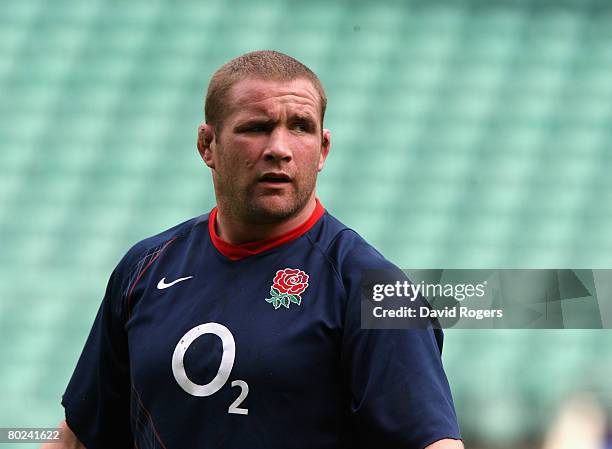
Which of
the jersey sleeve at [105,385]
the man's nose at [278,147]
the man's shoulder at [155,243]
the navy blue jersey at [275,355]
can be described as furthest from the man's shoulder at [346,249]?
the jersey sleeve at [105,385]

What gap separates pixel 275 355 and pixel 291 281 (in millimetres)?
121

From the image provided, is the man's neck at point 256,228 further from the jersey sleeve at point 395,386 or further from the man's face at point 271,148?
the jersey sleeve at point 395,386

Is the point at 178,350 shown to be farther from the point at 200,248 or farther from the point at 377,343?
the point at 377,343

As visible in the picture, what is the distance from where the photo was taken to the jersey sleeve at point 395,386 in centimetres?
141

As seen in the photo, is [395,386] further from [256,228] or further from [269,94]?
[269,94]

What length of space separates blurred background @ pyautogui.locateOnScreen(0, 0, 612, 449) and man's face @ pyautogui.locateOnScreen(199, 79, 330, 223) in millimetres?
2401

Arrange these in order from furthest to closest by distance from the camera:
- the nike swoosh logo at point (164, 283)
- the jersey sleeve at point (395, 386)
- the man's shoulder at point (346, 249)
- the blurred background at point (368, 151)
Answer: the blurred background at point (368, 151)
the nike swoosh logo at point (164, 283)
the man's shoulder at point (346, 249)
the jersey sleeve at point (395, 386)

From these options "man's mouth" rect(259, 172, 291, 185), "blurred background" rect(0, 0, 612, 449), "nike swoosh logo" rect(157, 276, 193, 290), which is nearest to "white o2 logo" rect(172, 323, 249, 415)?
"nike swoosh logo" rect(157, 276, 193, 290)

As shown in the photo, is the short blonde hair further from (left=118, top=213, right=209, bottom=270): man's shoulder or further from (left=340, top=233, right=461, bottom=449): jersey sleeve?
(left=340, top=233, right=461, bottom=449): jersey sleeve

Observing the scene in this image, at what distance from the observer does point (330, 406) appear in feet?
4.85

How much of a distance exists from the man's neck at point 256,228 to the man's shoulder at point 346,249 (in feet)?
0.11

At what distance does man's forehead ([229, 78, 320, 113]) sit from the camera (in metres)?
1.59

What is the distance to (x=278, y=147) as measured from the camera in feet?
5.13

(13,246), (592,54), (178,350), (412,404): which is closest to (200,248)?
(178,350)
